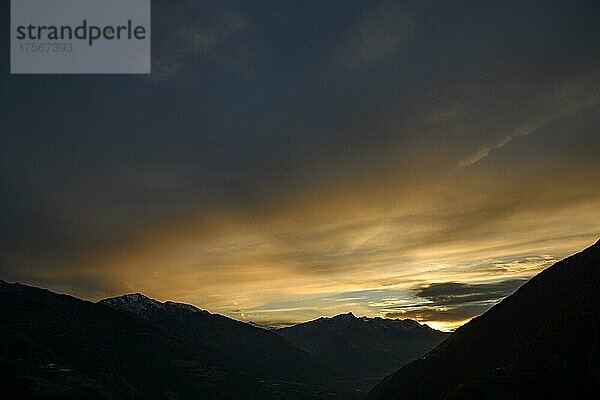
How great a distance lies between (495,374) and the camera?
149500 mm

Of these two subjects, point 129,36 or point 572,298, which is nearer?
point 129,36

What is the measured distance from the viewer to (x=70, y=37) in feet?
268

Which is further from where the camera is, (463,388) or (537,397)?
(463,388)

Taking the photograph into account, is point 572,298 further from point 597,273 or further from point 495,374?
point 495,374

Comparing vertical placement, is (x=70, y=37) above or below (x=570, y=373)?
above

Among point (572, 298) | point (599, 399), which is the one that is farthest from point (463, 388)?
Result: point (572, 298)

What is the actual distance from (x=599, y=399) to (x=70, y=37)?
544 feet

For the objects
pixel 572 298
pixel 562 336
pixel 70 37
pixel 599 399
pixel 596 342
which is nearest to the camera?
pixel 70 37

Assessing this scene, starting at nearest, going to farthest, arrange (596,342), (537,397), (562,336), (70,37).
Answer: (70,37) < (537,397) < (596,342) < (562,336)

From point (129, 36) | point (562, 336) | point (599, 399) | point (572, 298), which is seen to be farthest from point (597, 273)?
point (129, 36)

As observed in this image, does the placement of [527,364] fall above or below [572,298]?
below

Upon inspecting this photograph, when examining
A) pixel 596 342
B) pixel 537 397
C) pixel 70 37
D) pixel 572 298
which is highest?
pixel 70 37

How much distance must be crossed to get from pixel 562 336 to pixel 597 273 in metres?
53.8

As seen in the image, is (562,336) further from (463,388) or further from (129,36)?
(129,36)
